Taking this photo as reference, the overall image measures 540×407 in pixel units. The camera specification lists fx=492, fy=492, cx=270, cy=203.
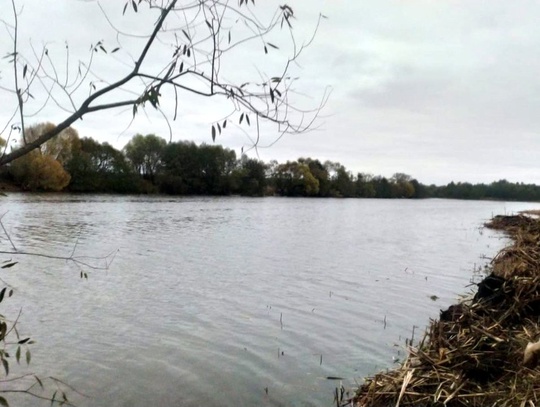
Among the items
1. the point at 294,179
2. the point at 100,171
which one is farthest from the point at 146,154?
the point at 294,179

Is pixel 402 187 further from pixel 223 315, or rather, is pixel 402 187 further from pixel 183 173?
pixel 223 315

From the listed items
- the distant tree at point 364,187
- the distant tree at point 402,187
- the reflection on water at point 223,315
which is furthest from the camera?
the distant tree at point 402,187

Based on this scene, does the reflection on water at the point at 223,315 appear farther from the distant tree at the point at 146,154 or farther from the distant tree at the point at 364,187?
the distant tree at the point at 364,187

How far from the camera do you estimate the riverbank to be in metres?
5.27

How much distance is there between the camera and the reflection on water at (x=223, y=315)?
749 centimetres

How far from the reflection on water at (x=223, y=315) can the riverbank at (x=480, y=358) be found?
1.38 metres

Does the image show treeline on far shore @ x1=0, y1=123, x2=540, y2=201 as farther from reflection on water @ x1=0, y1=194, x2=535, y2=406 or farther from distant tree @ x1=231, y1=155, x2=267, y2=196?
reflection on water @ x1=0, y1=194, x2=535, y2=406

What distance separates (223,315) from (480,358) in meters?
6.55

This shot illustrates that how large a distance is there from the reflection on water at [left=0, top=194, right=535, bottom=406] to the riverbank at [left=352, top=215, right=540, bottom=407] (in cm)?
138

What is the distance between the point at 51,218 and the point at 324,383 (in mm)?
30261

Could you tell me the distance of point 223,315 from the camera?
11344mm

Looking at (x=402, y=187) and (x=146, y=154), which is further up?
(x=146, y=154)

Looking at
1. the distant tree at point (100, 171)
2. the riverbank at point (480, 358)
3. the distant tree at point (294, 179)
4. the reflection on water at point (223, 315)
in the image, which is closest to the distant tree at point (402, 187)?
the distant tree at point (294, 179)

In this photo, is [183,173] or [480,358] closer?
[480,358]
